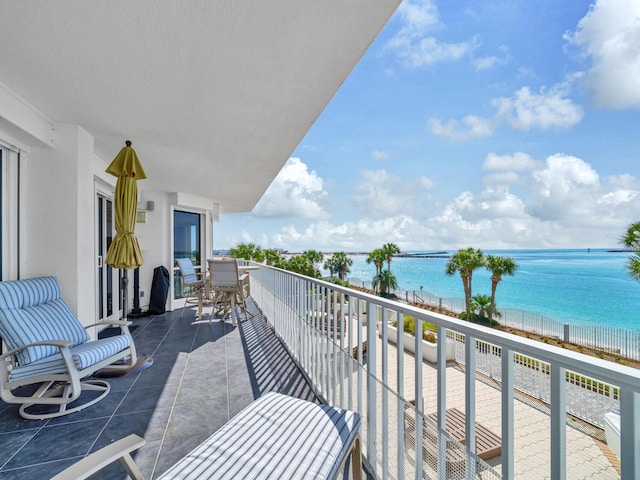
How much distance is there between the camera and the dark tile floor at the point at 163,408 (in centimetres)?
184

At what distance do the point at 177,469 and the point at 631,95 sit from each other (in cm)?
5805

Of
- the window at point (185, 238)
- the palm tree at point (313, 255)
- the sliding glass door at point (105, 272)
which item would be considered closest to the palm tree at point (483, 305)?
the palm tree at point (313, 255)

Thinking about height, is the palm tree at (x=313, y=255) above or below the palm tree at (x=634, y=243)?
below

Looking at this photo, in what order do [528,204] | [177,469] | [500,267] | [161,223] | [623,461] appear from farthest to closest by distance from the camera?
[528,204] → [500,267] → [161,223] → [177,469] → [623,461]

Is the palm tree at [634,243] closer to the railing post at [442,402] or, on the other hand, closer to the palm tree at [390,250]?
the railing post at [442,402]

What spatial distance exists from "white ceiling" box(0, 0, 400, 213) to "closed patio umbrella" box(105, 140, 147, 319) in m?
0.34

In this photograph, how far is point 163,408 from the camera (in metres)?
2.39

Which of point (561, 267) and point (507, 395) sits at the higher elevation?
point (507, 395)

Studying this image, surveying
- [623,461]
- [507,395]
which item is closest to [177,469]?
[507,395]

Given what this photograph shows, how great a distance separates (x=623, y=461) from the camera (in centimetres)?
62

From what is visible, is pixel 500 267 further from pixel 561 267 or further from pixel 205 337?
pixel 561 267

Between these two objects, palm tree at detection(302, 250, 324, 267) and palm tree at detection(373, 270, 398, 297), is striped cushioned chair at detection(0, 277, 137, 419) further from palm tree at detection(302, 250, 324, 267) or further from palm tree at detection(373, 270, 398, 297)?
palm tree at detection(373, 270, 398, 297)

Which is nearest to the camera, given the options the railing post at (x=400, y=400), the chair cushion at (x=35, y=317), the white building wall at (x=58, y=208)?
the railing post at (x=400, y=400)

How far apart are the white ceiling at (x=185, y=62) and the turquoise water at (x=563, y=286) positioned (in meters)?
34.0
